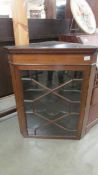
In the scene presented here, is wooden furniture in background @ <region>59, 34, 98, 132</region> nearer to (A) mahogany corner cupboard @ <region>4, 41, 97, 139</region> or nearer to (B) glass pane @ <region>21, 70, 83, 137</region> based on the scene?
(A) mahogany corner cupboard @ <region>4, 41, 97, 139</region>

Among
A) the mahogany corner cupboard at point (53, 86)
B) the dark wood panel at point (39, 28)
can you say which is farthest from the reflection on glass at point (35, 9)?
the mahogany corner cupboard at point (53, 86)

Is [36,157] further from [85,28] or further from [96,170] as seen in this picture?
[85,28]

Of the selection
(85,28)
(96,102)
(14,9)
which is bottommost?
(96,102)

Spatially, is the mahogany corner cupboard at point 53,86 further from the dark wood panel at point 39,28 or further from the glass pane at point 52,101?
the dark wood panel at point 39,28

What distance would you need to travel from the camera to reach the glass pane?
1390mm

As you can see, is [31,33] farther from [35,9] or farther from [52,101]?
[52,101]

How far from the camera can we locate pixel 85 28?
1.92 meters

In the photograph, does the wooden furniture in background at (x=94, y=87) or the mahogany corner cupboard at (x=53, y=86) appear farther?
the wooden furniture in background at (x=94, y=87)

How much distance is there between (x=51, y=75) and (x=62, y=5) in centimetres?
128

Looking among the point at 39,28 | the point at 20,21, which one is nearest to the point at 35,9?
the point at 39,28

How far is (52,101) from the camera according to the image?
60.2 inches

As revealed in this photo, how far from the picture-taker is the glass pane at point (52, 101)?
4.56ft

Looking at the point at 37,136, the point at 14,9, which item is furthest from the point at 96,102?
the point at 14,9

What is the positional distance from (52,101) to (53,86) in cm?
17
